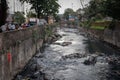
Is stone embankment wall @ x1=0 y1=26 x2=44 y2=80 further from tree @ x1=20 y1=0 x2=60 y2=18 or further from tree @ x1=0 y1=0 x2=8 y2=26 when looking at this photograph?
tree @ x1=20 y1=0 x2=60 y2=18

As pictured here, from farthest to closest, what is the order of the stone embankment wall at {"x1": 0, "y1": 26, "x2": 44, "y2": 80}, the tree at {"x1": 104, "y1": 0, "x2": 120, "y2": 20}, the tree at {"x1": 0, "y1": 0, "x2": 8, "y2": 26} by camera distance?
the tree at {"x1": 104, "y1": 0, "x2": 120, "y2": 20} < the tree at {"x1": 0, "y1": 0, "x2": 8, "y2": 26} < the stone embankment wall at {"x1": 0, "y1": 26, "x2": 44, "y2": 80}

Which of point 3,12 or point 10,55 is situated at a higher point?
point 3,12

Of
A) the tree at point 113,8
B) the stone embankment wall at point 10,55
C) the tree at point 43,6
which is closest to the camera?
the stone embankment wall at point 10,55

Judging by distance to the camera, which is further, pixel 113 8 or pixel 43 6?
pixel 43 6

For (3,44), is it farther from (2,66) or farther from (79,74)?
(79,74)

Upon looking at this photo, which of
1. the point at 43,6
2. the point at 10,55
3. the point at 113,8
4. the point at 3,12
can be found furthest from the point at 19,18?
the point at 10,55

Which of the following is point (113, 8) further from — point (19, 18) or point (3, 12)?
point (19, 18)

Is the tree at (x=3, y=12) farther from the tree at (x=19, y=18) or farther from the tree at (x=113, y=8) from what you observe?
the tree at (x=19, y=18)

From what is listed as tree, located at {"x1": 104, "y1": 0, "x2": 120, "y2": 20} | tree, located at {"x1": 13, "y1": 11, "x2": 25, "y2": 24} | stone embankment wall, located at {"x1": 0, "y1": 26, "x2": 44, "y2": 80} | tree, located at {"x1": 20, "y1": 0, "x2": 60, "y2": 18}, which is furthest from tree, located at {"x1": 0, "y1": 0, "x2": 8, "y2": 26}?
tree, located at {"x1": 20, "y1": 0, "x2": 60, "y2": 18}

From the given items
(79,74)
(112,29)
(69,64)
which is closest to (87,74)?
(79,74)

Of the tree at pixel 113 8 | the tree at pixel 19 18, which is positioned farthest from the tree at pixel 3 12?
the tree at pixel 19 18

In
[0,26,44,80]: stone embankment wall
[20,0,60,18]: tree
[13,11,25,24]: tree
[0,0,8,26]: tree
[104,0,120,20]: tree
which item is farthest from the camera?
[20,0,60,18]: tree

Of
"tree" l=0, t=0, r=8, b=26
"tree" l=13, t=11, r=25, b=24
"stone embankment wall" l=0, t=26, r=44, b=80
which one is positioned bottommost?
"stone embankment wall" l=0, t=26, r=44, b=80

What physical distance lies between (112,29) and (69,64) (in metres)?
22.1
